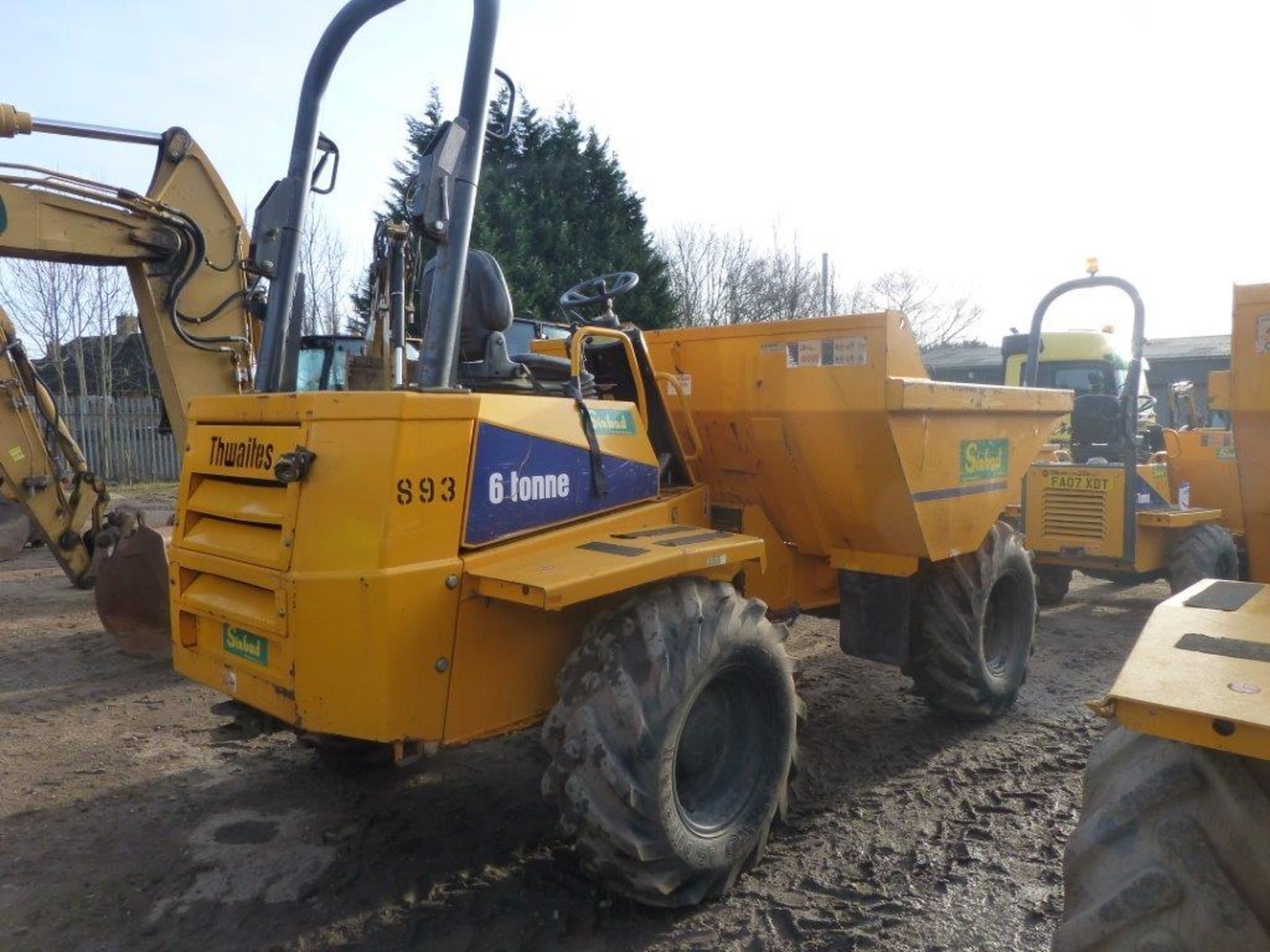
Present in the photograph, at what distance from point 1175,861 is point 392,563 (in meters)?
2.07

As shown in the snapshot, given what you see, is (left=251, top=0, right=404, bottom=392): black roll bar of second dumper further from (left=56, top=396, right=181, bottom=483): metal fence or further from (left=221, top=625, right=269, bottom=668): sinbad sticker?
(left=56, top=396, right=181, bottom=483): metal fence

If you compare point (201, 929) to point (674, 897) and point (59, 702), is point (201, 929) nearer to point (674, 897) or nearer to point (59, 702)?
point (674, 897)

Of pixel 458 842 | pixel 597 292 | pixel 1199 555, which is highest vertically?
pixel 597 292

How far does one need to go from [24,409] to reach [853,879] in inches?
286

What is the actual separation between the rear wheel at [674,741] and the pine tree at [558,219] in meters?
12.5

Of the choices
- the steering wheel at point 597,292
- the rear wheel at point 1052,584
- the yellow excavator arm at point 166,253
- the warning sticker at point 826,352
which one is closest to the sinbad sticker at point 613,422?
the steering wheel at point 597,292

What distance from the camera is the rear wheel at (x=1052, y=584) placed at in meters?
8.17

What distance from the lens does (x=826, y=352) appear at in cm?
420

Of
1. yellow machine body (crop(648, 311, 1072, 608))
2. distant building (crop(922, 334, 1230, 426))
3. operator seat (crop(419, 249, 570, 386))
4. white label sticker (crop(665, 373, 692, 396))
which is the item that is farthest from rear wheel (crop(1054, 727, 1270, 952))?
distant building (crop(922, 334, 1230, 426))

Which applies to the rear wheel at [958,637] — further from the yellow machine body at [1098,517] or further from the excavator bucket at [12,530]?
the excavator bucket at [12,530]

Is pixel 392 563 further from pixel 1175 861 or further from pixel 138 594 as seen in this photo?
pixel 138 594

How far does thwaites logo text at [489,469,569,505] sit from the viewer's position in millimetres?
3188

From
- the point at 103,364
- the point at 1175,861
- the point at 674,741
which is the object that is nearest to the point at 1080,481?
the point at 674,741

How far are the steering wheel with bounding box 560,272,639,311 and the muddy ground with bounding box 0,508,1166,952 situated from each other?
203 centimetres
